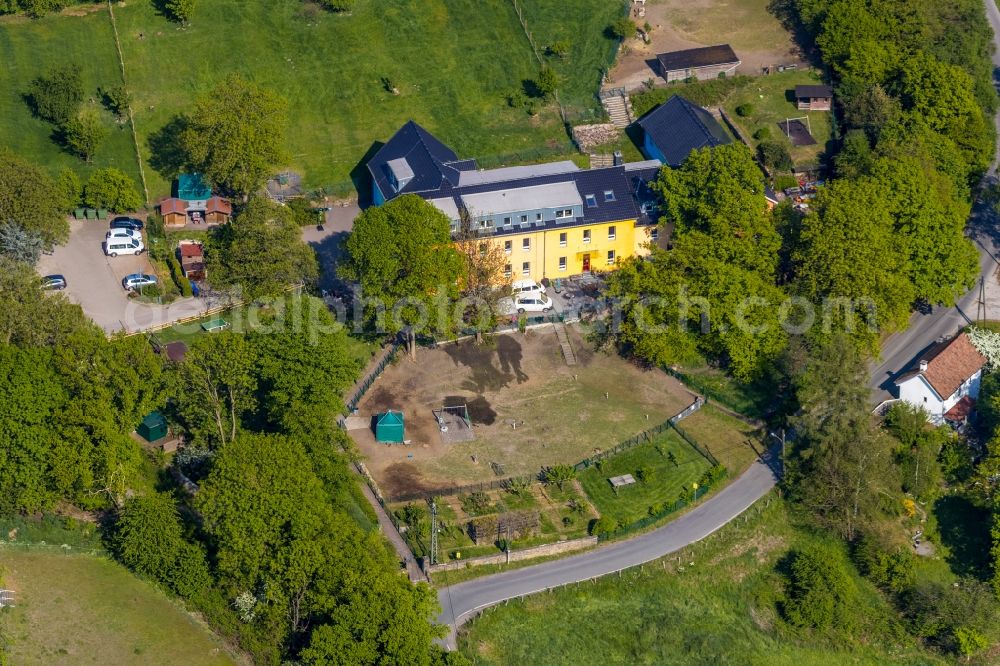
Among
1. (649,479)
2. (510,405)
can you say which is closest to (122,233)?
(510,405)

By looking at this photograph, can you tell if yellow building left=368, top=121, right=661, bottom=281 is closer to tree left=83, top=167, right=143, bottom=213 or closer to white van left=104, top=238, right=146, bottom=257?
white van left=104, top=238, right=146, bottom=257

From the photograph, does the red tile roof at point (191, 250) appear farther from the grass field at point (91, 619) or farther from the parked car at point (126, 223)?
the grass field at point (91, 619)

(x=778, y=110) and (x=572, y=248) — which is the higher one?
(x=778, y=110)

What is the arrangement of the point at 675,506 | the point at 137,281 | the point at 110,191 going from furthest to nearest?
the point at 110,191, the point at 137,281, the point at 675,506

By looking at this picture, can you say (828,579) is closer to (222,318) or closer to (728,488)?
(728,488)

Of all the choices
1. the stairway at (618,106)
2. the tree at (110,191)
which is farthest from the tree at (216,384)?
the stairway at (618,106)

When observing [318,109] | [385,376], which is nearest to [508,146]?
[318,109]

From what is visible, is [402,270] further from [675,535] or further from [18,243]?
[18,243]
